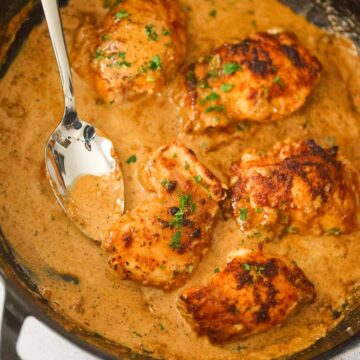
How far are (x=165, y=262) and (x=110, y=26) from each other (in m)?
1.19

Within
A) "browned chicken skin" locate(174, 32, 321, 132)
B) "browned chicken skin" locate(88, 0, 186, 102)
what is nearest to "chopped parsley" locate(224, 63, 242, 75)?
"browned chicken skin" locate(174, 32, 321, 132)

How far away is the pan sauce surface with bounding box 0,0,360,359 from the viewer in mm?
3088

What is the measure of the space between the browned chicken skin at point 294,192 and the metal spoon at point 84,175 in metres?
0.59

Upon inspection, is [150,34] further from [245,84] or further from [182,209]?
[182,209]

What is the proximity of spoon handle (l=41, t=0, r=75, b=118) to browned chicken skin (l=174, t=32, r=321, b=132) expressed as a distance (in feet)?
1.88

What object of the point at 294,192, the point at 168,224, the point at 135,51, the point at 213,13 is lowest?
the point at 168,224

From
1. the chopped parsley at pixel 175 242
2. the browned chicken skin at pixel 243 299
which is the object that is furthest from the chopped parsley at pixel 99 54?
the browned chicken skin at pixel 243 299

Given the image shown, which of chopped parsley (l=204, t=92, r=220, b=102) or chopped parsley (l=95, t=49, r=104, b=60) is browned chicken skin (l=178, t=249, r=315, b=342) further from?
chopped parsley (l=95, t=49, r=104, b=60)

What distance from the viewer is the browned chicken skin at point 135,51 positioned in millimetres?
3186

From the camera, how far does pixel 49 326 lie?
258 cm

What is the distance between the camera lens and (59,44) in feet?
9.42

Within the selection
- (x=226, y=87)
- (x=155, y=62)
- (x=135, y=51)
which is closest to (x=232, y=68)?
(x=226, y=87)

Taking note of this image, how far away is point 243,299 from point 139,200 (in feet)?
2.29

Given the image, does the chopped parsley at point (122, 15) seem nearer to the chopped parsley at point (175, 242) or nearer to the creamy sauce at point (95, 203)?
the creamy sauce at point (95, 203)
